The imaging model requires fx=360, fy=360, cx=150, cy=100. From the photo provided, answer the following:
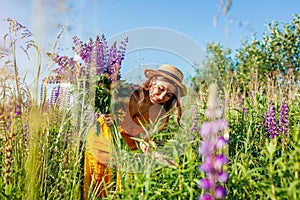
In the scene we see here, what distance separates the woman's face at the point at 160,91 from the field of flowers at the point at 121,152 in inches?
6.5

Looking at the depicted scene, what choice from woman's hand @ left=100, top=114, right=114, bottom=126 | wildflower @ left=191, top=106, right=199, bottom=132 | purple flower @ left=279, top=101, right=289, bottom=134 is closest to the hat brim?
wildflower @ left=191, top=106, right=199, bottom=132

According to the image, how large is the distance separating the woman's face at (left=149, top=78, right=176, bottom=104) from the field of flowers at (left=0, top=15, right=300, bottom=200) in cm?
16

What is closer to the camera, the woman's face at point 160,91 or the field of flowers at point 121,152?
the field of flowers at point 121,152

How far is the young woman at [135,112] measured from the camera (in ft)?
8.24

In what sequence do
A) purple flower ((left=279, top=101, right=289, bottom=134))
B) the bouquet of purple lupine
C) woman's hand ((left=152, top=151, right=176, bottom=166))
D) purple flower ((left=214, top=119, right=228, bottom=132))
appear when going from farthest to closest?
1. the bouquet of purple lupine
2. purple flower ((left=279, top=101, right=289, bottom=134))
3. woman's hand ((left=152, top=151, right=176, bottom=166))
4. purple flower ((left=214, top=119, right=228, bottom=132))

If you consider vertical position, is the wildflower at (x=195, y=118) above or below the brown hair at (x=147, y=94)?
below

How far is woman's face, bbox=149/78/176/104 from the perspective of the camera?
2.54 metres

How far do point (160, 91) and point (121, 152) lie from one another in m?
0.69

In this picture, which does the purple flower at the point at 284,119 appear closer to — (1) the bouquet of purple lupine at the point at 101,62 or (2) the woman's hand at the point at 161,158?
(2) the woman's hand at the point at 161,158

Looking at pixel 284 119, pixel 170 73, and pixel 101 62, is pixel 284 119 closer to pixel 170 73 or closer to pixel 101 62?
pixel 170 73

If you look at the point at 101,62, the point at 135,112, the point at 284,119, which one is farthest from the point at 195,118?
the point at 101,62

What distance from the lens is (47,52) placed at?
5.88 feet

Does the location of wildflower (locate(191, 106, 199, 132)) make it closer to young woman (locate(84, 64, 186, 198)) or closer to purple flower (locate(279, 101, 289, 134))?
young woman (locate(84, 64, 186, 198))

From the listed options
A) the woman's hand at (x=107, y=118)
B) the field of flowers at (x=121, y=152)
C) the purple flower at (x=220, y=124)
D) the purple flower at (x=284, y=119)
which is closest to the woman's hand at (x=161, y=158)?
the field of flowers at (x=121, y=152)
